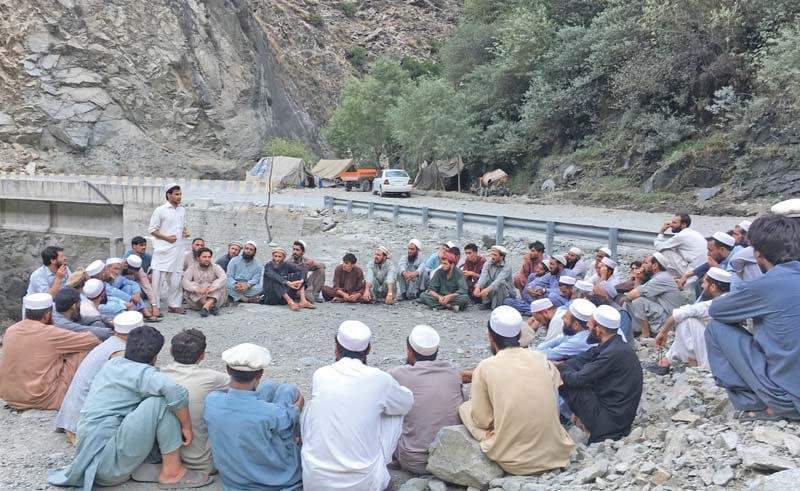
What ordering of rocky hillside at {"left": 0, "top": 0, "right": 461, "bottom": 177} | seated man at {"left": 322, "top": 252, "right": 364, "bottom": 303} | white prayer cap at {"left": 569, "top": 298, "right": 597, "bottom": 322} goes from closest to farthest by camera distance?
1. white prayer cap at {"left": 569, "top": 298, "right": 597, "bottom": 322}
2. seated man at {"left": 322, "top": 252, "right": 364, "bottom": 303}
3. rocky hillside at {"left": 0, "top": 0, "right": 461, "bottom": 177}

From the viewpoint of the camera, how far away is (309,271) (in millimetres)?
10773

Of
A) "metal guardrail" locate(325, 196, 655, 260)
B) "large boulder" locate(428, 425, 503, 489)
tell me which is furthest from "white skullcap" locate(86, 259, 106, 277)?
"metal guardrail" locate(325, 196, 655, 260)

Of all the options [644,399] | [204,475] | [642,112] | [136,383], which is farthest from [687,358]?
[642,112]

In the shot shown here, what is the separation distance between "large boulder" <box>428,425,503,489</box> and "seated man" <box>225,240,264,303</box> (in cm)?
653

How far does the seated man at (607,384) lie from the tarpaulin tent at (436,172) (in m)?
27.9

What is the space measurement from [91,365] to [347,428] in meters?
2.33

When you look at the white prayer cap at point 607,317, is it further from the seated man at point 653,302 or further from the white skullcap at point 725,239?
the white skullcap at point 725,239

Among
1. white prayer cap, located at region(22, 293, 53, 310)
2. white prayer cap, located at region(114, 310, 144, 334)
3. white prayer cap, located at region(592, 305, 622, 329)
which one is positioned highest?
white prayer cap, located at region(592, 305, 622, 329)

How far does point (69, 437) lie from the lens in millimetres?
5129

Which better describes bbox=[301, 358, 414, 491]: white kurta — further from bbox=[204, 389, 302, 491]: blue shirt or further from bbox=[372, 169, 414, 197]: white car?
bbox=[372, 169, 414, 197]: white car

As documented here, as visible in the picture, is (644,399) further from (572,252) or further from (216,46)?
(216,46)

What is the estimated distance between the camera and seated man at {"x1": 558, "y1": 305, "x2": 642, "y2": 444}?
4555mm

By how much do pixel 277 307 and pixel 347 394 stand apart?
6.36m

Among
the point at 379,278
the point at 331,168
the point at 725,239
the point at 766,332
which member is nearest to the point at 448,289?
the point at 379,278
